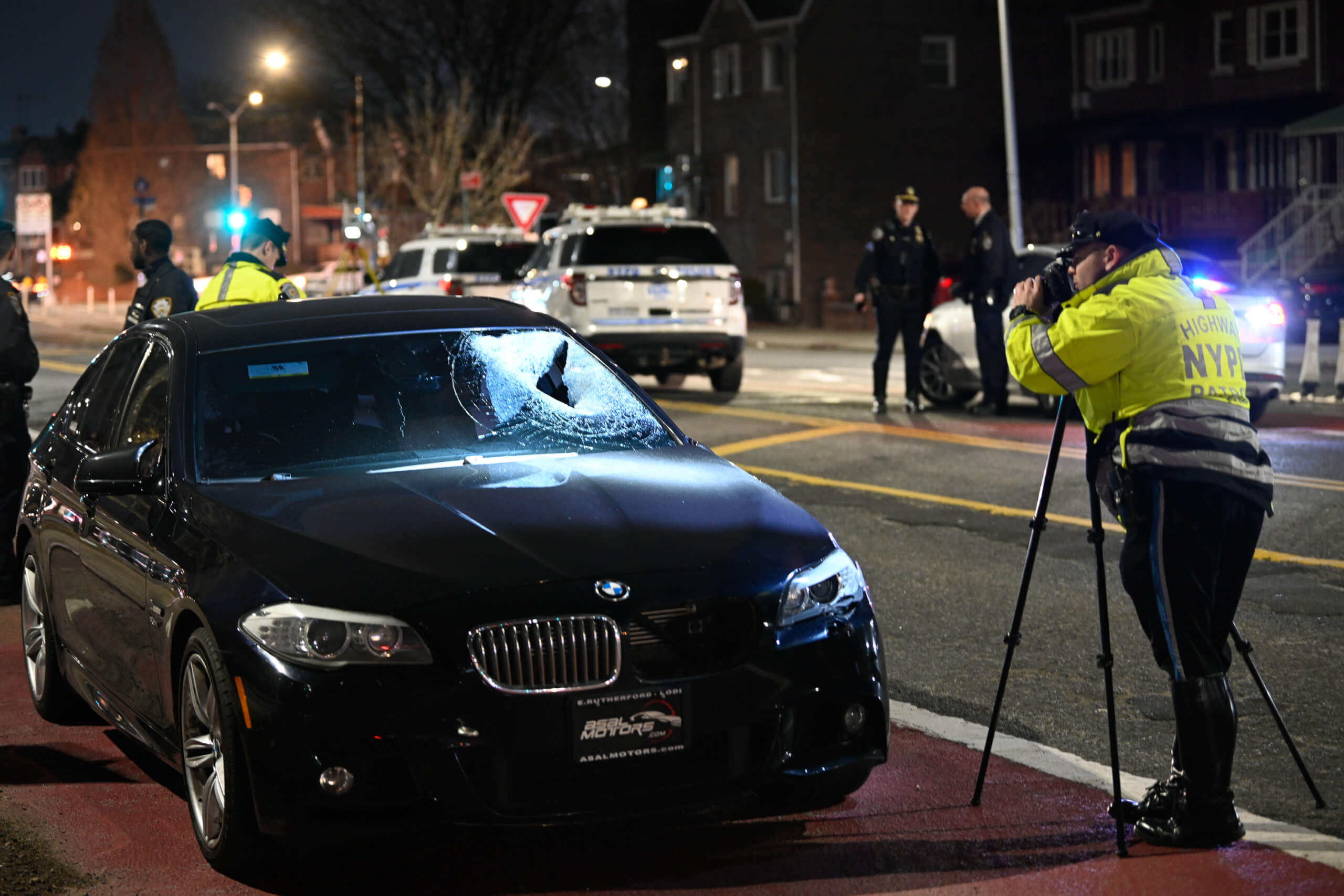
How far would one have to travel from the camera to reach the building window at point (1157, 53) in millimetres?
43750

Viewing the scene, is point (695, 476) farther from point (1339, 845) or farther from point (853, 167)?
point (853, 167)

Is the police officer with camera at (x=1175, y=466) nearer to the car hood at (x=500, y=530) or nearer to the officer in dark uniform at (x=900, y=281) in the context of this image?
the car hood at (x=500, y=530)

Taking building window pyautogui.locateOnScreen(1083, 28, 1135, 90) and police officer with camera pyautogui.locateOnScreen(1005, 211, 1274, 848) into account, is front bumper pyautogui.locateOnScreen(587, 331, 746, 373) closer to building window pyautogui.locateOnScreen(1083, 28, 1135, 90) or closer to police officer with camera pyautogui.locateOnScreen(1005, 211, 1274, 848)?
police officer with camera pyautogui.locateOnScreen(1005, 211, 1274, 848)

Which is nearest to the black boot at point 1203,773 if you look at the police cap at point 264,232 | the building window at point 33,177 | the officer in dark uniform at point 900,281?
the police cap at point 264,232

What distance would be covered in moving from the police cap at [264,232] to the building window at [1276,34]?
34976 mm

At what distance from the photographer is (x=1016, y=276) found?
A: 51.5 feet

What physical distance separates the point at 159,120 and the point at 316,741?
9477 centimetres

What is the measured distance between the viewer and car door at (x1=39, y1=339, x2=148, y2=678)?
572 cm

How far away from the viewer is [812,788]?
4598 mm

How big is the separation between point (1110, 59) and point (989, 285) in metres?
33.2

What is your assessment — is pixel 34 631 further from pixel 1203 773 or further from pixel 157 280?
pixel 1203 773

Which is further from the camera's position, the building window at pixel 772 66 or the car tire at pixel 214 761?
the building window at pixel 772 66

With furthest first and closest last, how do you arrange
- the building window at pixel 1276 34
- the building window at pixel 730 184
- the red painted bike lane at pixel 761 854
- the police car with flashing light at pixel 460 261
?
1. the building window at pixel 730 184
2. the building window at pixel 1276 34
3. the police car with flashing light at pixel 460 261
4. the red painted bike lane at pixel 761 854

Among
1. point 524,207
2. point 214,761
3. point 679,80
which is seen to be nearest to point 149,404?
point 214,761
